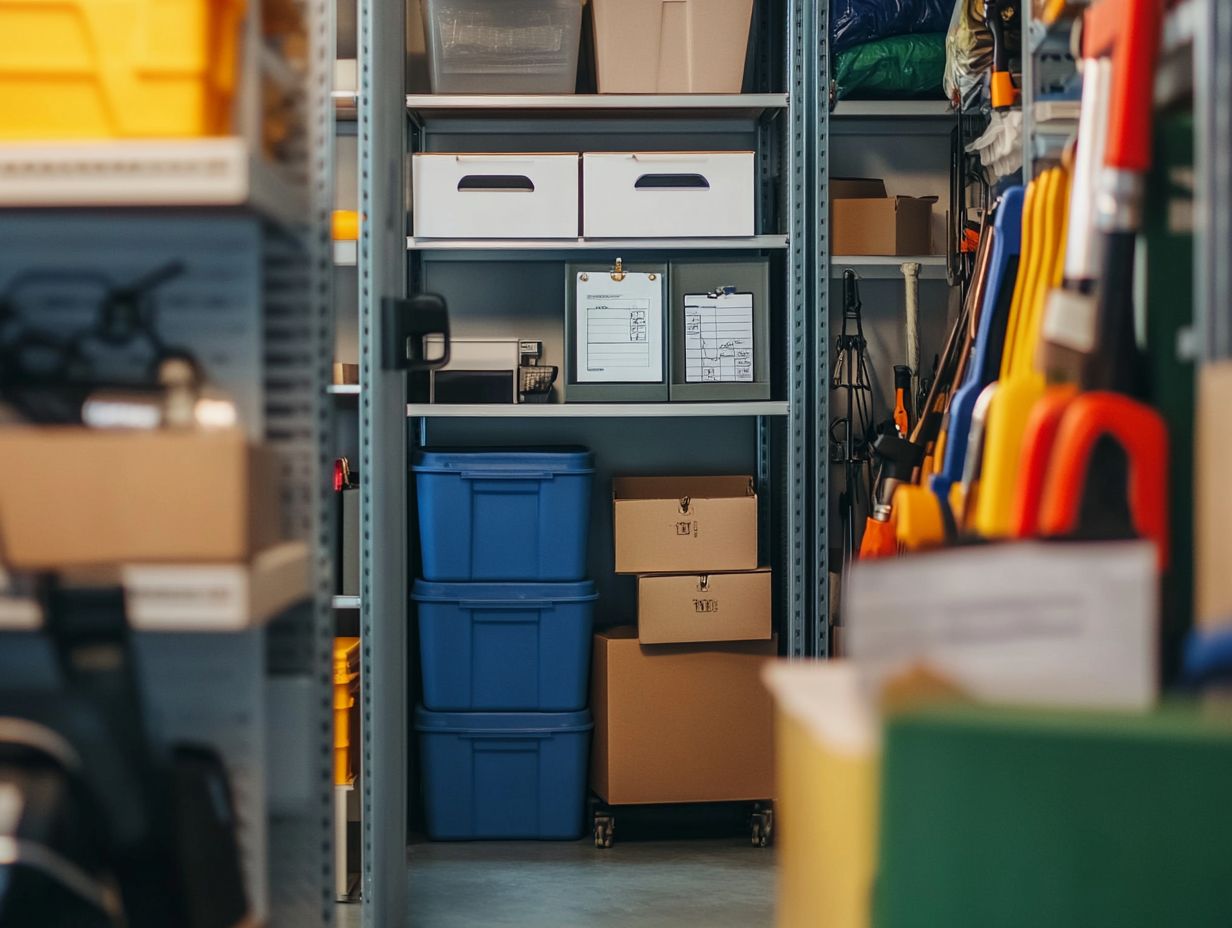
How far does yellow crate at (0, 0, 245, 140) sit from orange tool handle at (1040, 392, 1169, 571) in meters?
0.96

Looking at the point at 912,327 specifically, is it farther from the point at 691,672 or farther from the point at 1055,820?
the point at 1055,820

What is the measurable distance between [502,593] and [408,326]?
1.30 m

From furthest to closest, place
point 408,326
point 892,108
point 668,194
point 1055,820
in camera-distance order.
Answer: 1. point 892,108
2. point 668,194
3. point 408,326
4. point 1055,820

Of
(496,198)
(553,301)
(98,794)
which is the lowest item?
(98,794)

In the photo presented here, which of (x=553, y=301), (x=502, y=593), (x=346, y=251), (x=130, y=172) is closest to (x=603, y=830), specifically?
(x=502, y=593)

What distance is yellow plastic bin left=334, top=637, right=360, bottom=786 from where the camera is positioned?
297cm

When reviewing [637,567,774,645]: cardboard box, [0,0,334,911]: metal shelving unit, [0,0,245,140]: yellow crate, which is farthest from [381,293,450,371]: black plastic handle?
[637,567,774,645]: cardboard box

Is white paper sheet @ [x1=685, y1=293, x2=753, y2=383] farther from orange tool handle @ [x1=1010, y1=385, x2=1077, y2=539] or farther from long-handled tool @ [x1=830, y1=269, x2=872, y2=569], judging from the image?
orange tool handle @ [x1=1010, y1=385, x2=1077, y2=539]

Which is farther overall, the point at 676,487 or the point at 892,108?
the point at 676,487

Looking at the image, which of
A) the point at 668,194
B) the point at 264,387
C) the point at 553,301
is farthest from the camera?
the point at 553,301

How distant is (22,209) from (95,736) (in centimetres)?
58

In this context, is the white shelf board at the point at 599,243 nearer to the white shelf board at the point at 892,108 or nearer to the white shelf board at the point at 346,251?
the white shelf board at the point at 346,251

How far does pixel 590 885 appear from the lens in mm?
3006

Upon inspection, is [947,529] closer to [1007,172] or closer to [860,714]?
[860,714]
